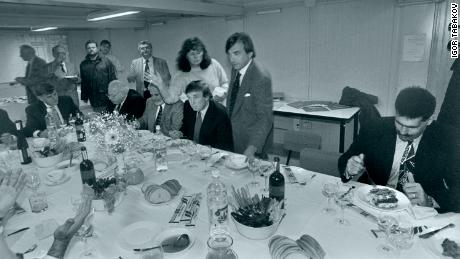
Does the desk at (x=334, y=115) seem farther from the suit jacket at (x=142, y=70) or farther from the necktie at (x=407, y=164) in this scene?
the suit jacket at (x=142, y=70)

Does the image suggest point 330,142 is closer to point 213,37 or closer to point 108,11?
point 213,37

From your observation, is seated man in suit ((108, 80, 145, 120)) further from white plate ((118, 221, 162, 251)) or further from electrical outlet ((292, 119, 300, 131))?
electrical outlet ((292, 119, 300, 131))

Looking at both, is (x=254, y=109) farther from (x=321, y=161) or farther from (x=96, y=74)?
(x=96, y=74)

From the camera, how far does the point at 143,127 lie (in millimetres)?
3816

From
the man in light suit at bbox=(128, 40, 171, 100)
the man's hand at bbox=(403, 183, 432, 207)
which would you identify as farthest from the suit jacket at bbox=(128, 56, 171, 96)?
the man's hand at bbox=(403, 183, 432, 207)

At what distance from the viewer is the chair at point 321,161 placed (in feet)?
7.61

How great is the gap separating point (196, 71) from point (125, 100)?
1050mm

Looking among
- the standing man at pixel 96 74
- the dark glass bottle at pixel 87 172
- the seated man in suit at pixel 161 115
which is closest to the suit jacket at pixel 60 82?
the standing man at pixel 96 74

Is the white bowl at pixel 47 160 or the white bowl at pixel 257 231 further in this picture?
the white bowl at pixel 47 160

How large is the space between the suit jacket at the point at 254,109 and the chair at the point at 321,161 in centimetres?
48

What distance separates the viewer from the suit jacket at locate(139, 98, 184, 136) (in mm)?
3455

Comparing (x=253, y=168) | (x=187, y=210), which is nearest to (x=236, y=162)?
(x=253, y=168)

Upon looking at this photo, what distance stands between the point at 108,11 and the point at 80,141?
2.88 meters

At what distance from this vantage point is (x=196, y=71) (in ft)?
13.7
